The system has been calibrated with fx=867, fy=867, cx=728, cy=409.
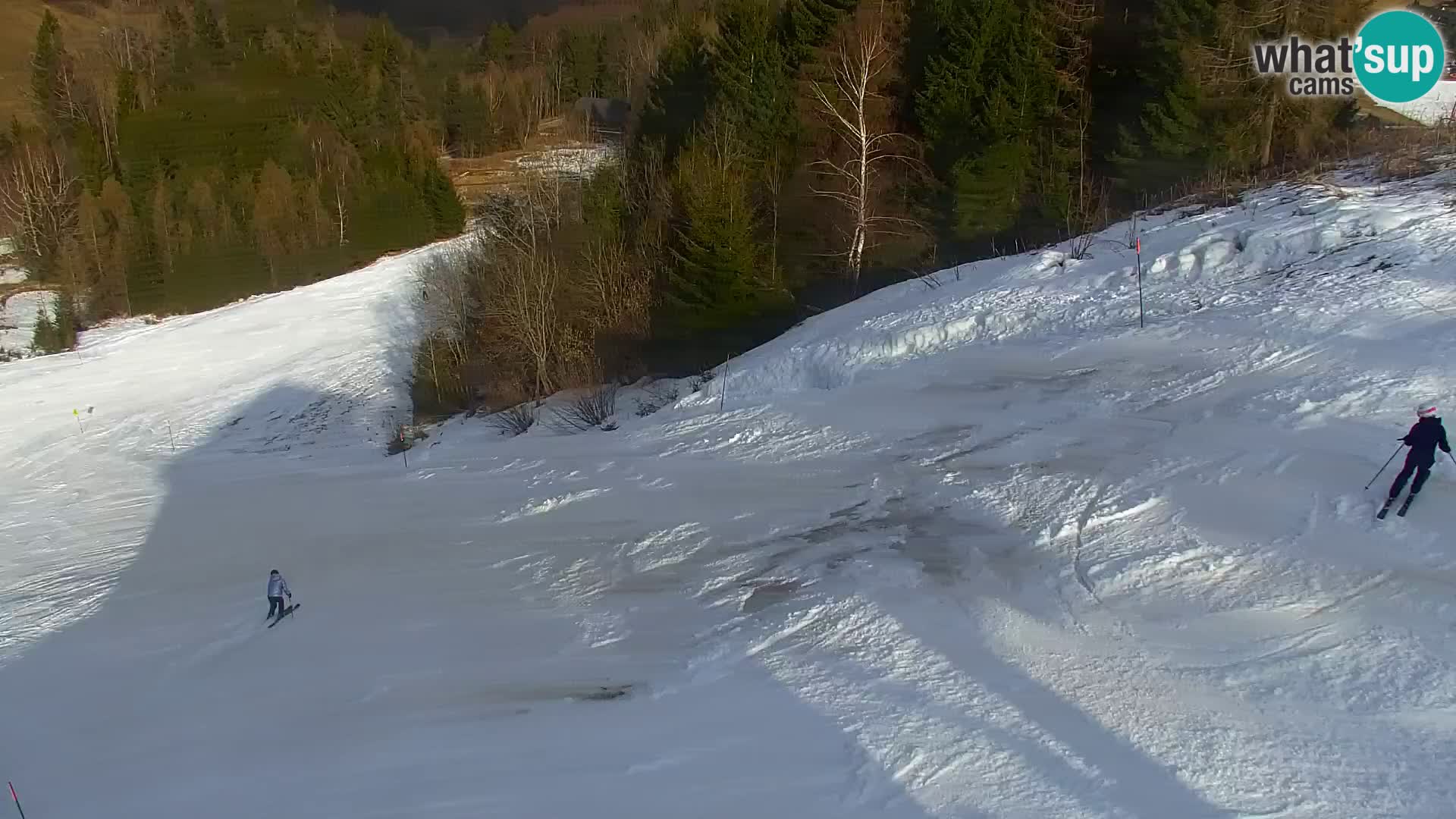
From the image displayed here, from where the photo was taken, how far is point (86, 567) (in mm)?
19188

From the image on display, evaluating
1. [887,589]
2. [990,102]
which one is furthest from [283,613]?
[990,102]

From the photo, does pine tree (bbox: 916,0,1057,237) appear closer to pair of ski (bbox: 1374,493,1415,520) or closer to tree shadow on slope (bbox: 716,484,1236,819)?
tree shadow on slope (bbox: 716,484,1236,819)

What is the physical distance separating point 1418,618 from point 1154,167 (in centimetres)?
2217

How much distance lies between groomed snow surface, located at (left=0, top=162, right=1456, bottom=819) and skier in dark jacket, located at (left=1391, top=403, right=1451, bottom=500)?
1.42 feet

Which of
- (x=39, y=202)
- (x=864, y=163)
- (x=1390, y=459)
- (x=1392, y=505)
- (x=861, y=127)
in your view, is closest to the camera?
(x=1392, y=505)

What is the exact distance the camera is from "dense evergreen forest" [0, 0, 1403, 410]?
26188mm

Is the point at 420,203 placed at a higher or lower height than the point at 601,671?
higher

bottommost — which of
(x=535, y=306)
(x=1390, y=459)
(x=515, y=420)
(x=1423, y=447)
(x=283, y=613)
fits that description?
(x=283, y=613)

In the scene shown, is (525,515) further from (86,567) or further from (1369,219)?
(1369,219)

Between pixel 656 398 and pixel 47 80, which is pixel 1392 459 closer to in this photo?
pixel 656 398

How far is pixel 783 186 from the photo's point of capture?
1357 inches

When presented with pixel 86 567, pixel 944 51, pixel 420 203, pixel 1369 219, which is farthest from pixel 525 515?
pixel 420 203

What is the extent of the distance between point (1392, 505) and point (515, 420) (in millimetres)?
20109

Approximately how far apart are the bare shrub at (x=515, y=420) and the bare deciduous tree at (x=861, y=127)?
11715 mm
